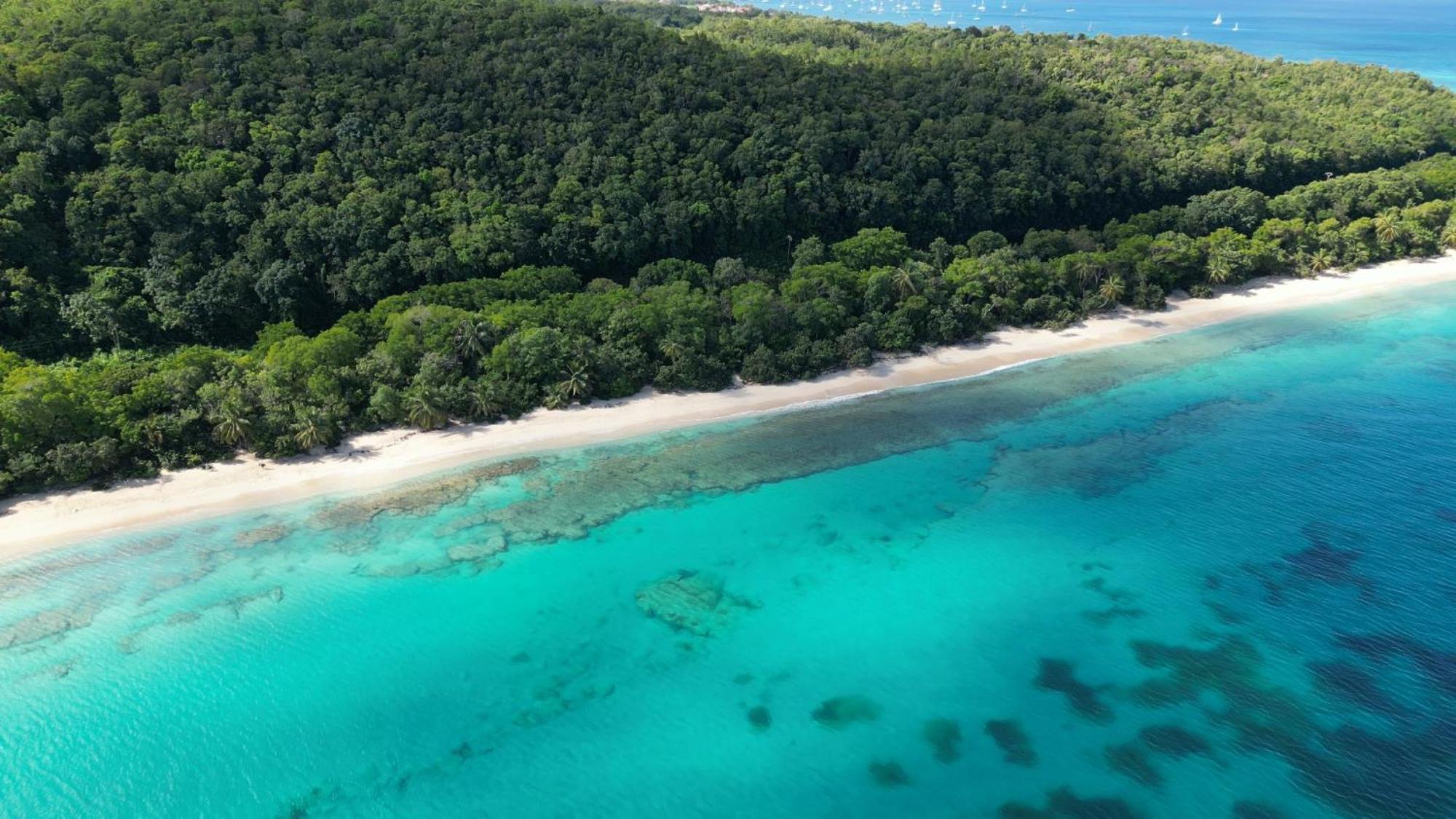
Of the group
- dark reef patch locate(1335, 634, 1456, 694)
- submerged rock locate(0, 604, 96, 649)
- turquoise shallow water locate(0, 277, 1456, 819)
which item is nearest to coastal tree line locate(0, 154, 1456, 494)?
turquoise shallow water locate(0, 277, 1456, 819)

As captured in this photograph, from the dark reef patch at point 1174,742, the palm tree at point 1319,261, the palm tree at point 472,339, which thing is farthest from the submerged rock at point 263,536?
the palm tree at point 1319,261

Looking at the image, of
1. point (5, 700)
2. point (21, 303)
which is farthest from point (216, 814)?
point (21, 303)

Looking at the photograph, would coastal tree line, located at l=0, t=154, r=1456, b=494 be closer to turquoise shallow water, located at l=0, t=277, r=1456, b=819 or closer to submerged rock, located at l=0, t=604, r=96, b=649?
turquoise shallow water, located at l=0, t=277, r=1456, b=819

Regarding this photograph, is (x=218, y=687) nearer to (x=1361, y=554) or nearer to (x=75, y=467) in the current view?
(x=75, y=467)

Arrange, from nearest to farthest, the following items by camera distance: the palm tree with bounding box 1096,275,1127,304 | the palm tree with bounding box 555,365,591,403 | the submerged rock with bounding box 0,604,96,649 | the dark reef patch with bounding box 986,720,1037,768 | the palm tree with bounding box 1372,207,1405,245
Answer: the dark reef patch with bounding box 986,720,1037,768, the submerged rock with bounding box 0,604,96,649, the palm tree with bounding box 555,365,591,403, the palm tree with bounding box 1096,275,1127,304, the palm tree with bounding box 1372,207,1405,245

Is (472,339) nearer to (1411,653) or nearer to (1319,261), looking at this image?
(1411,653)

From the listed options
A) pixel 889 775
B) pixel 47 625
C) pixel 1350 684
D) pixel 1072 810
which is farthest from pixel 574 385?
pixel 1350 684

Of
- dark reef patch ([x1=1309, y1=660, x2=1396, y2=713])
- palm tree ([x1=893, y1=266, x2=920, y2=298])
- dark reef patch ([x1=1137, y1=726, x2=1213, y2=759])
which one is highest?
palm tree ([x1=893, y1=266, x2=920, y2=298])
